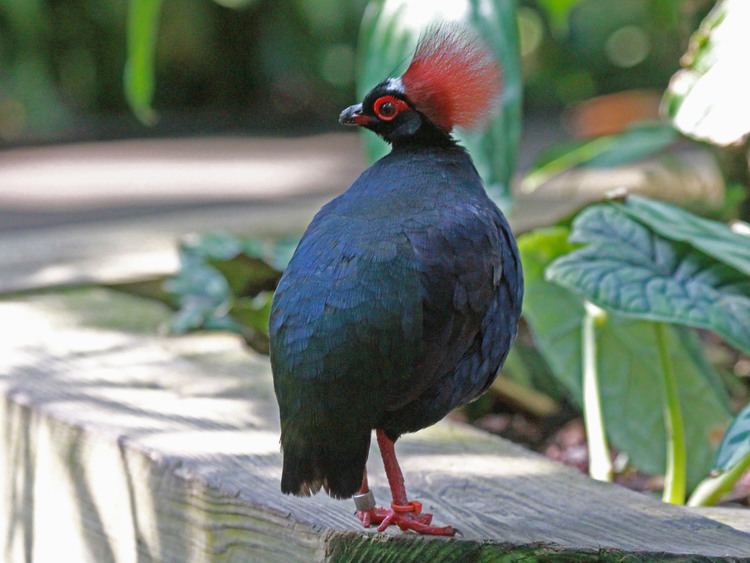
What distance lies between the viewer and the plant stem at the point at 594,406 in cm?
216

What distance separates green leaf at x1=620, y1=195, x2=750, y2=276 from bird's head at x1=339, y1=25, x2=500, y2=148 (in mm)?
561

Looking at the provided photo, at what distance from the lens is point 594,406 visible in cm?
221

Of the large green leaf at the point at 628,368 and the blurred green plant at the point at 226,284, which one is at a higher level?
the blurred green plant at the point at 226,284

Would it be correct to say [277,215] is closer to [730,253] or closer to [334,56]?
[730,253]

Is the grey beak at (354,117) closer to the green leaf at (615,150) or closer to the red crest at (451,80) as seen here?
the red crest at (451,80)

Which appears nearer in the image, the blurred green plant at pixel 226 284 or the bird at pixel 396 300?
the bird at pixel 396 300

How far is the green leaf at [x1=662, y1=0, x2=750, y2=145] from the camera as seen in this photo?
2.15m

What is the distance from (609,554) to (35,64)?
807 centimetres

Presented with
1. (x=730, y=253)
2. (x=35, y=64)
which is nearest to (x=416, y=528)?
(x=730, y=253)

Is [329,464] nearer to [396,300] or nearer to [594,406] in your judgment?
[396,300]

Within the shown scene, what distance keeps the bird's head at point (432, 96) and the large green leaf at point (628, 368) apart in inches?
29.5

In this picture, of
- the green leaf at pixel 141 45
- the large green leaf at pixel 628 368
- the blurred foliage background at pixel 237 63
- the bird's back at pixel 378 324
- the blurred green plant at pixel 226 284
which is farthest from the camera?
the blurred foliage background at pixel 237 63

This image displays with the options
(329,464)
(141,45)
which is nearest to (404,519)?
(329,464)

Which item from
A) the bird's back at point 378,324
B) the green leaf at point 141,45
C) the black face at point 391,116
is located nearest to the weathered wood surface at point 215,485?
the bird's back at point 378,324
